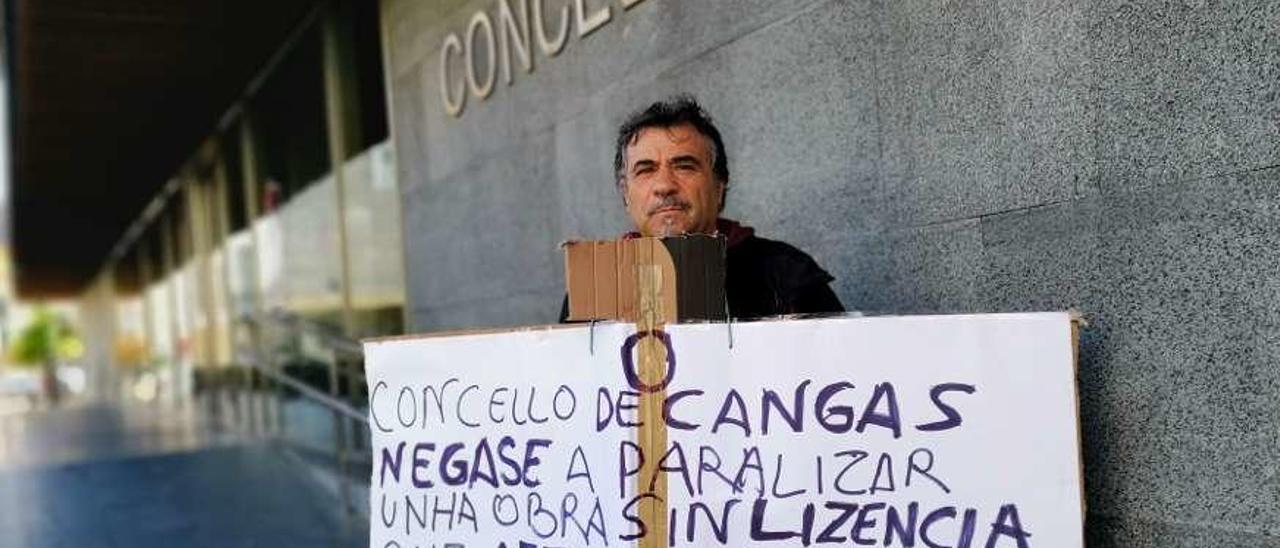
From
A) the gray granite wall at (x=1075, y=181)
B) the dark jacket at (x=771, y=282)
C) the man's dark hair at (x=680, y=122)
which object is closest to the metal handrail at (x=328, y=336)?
the gray granite wall at (x=1075, y=181)

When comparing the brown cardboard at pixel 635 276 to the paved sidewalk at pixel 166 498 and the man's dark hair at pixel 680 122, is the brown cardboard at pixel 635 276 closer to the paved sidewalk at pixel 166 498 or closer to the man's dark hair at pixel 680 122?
the man's dark hair at pixel 680 122

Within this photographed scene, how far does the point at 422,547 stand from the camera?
2.55 meters

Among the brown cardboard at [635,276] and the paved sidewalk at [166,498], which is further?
the paved sidewalk at [166,498]

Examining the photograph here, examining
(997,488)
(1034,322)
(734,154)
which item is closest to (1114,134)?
(1034,322)

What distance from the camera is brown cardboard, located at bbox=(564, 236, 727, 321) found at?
2191 millimetres

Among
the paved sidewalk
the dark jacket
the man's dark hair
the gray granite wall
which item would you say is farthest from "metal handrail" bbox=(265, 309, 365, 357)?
the dark jacket

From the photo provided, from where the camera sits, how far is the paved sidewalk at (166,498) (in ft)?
18.5

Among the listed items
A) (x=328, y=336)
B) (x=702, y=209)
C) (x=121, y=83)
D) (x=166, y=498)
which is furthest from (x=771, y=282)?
(x=121, y=83)

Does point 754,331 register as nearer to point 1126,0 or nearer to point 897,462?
point 897,462

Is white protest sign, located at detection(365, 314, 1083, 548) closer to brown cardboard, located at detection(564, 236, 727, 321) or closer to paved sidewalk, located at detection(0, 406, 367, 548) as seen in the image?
brown cardboard, located at detection(564, 236, 727, 321)

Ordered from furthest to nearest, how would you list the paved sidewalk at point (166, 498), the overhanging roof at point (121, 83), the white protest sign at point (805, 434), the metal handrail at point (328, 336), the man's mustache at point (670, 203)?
the overhanging roof at point (121, 83)
the metal handrail at point (328, 336)
the paved sidewalk at point (166, 498)
the man's mustache at point (670, 203)
the white protest sign at point (805, 434)

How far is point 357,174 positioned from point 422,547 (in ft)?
19.7

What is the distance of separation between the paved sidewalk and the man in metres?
3.14

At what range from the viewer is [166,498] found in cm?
700
